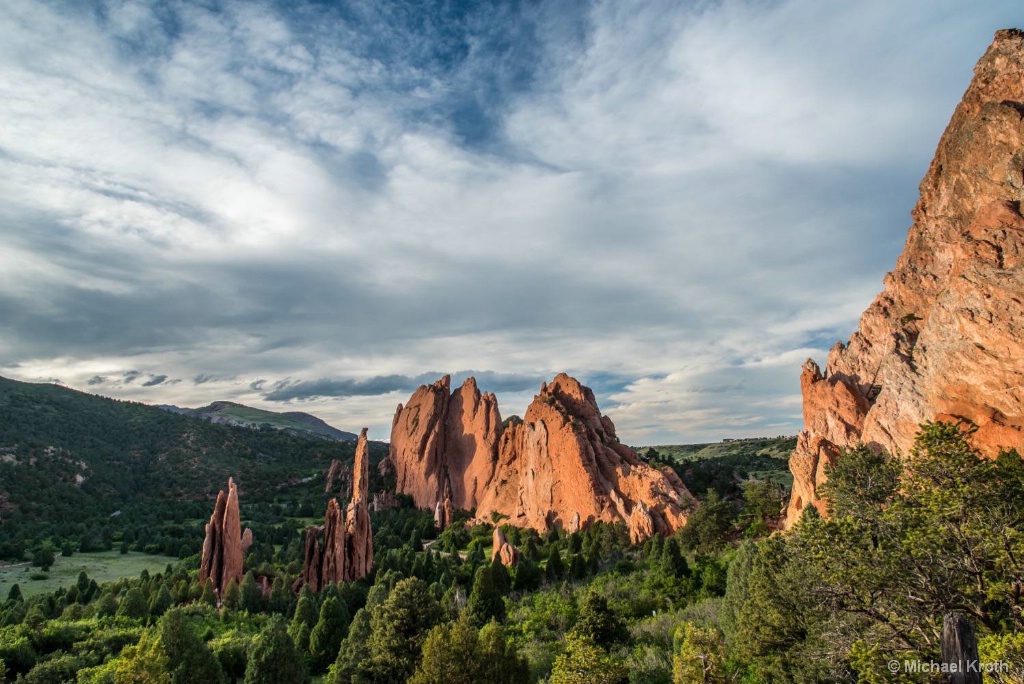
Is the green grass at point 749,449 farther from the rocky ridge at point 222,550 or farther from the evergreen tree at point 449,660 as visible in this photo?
the evergreen tree at point 449,660

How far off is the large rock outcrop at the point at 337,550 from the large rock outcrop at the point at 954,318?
138 ft

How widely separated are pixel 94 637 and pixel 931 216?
70558 mm

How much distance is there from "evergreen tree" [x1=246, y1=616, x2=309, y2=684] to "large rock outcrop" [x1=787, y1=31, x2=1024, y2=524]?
106ft

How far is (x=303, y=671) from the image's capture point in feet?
95.6

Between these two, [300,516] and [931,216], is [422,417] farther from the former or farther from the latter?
[931,216]

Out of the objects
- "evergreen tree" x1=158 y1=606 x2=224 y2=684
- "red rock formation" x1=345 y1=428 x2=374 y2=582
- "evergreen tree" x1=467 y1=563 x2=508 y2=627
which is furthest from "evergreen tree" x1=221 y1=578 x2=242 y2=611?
"evergreen tree" x1=158 y1=606 x2=224 y2=684

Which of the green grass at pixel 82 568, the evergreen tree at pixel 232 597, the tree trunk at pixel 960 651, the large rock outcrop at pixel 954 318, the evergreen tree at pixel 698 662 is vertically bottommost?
the green grass at pixel 82 568

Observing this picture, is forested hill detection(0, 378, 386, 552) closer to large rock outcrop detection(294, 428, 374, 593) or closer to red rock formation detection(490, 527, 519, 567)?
large rock outcrop detection(294, 428, 374, 593)

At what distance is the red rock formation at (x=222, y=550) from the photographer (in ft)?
169

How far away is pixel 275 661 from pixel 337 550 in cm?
2588

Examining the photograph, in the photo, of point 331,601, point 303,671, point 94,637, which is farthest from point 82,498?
point 303,671

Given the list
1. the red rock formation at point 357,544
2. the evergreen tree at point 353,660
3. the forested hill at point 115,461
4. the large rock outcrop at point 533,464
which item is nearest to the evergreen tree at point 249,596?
the red rock formation at point 357,544

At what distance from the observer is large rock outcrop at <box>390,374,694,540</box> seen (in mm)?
66938

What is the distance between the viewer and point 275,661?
28125 millimetres
